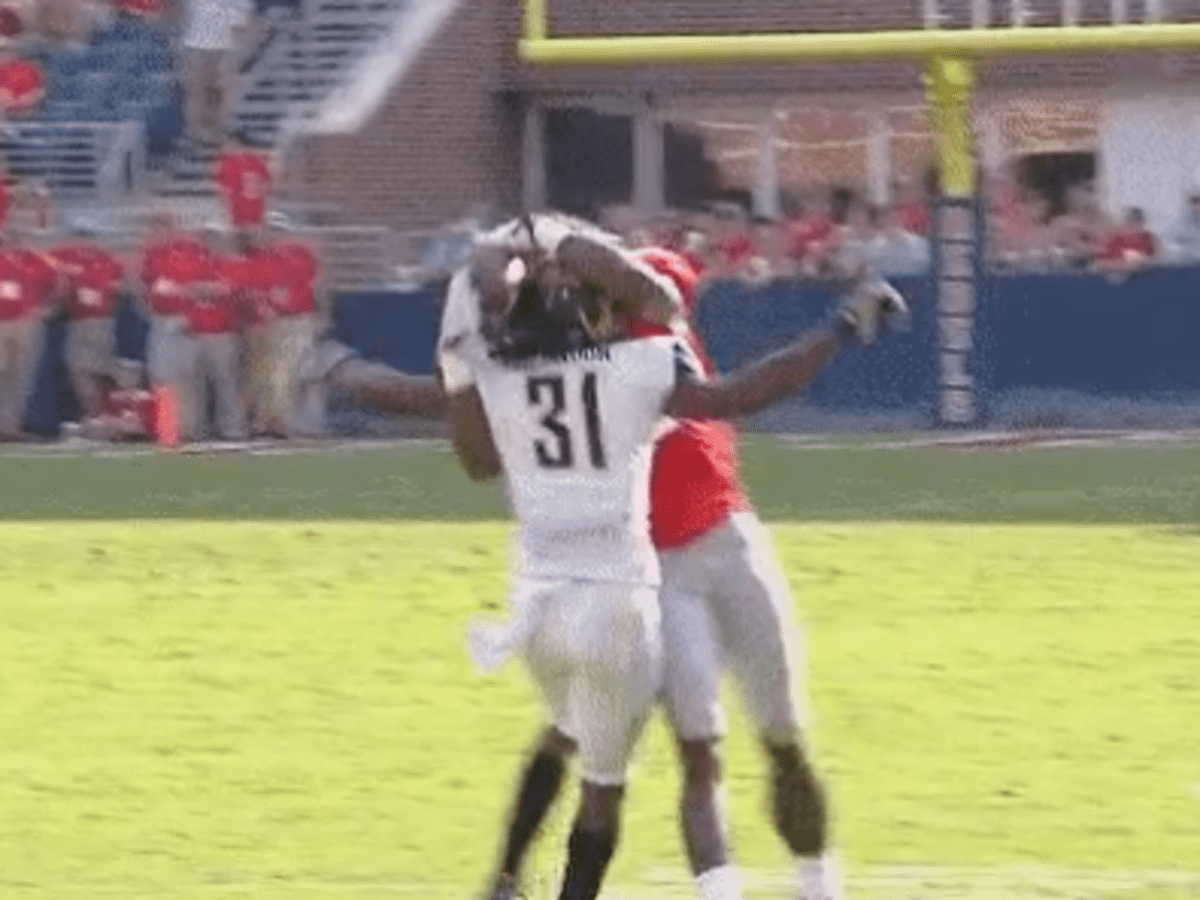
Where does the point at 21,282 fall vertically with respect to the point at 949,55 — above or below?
below

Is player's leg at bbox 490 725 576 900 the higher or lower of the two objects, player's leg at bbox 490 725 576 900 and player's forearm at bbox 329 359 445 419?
the lower

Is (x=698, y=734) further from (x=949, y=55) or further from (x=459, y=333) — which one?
(x=949, y=55)

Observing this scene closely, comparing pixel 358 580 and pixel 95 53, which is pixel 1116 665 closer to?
pixel 358 580

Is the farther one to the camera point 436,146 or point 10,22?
point 436,146

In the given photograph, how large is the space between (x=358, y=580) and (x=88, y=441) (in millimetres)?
11442

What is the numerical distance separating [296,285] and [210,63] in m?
8.47

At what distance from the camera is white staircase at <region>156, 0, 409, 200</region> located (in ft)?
123

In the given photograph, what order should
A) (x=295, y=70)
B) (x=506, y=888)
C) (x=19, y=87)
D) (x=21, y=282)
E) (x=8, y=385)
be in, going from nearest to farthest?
(x=506, y=888) < (x=21, y=282) < (x=8, y=385) < (x=19, y=87) < (x=295, y=70)

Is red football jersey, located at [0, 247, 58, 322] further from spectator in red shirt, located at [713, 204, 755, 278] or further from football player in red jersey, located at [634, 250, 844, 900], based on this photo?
football player in red jersey, located at [634, 250, 844, 900]

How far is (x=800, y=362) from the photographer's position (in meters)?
8.78

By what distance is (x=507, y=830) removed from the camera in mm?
10133

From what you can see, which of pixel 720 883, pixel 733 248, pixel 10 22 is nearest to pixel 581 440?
pixel 720 883

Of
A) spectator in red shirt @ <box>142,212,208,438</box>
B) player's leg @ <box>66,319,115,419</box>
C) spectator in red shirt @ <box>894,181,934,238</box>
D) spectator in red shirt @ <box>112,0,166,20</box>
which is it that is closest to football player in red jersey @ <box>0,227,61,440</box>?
player's leg @ <box>66,319,115,419</box>

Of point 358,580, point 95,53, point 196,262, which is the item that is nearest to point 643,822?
point 358,580
